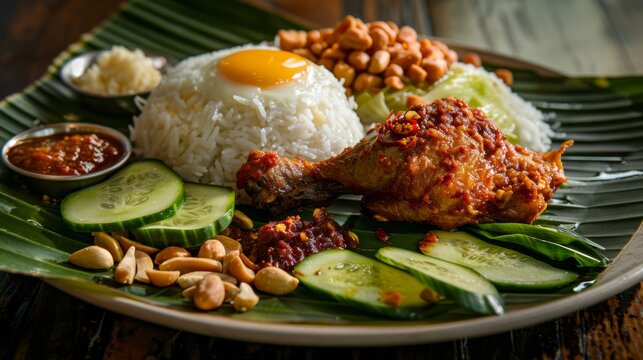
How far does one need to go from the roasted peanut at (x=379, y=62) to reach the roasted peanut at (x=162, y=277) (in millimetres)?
3070

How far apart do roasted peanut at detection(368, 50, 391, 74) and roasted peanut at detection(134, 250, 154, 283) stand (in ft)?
9.72

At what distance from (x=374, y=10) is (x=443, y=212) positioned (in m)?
5.66

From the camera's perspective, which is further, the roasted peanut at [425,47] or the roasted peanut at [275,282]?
the roasted peanut at [425,47]

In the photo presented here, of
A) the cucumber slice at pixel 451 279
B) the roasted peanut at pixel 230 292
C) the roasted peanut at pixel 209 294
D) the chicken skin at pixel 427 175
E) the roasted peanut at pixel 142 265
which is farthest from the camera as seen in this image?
the chicken skin at pixel 427 175

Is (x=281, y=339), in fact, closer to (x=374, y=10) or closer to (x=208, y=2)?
(x=208, y=2)

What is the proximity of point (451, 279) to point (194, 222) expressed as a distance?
1830mm

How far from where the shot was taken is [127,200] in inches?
196

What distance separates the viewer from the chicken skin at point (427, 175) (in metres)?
4.78

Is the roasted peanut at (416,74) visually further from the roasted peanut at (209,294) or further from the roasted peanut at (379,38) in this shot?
the roasted peanut at (209,294)

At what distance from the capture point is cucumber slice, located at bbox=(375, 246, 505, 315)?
3.80 meters

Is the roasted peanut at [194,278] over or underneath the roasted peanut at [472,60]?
underneath

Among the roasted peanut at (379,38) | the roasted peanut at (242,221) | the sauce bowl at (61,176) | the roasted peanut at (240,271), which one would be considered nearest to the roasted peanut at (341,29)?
the roasted peanut at (379,38)

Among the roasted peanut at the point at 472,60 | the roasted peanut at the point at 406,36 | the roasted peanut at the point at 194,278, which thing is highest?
the roasted peanut at the point at 472,60

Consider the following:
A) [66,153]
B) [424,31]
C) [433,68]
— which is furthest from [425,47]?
[66,153]
